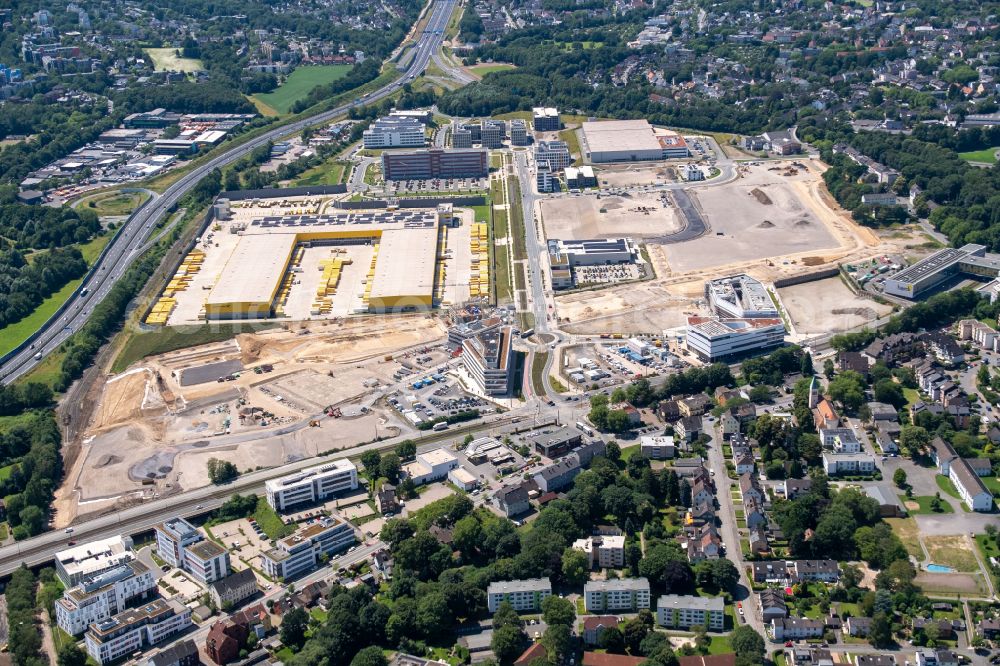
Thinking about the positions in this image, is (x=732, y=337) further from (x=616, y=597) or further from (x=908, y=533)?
(x=616, y=597)

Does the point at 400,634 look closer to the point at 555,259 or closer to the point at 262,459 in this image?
the point at 262,459

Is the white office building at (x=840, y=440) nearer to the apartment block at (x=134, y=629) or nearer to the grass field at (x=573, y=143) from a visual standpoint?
the apartment block at (x=134, y=629)

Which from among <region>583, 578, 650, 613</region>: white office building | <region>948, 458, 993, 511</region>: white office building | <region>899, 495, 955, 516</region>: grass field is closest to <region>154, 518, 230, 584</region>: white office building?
<region>583, 578, 650, 613</region>: white office building

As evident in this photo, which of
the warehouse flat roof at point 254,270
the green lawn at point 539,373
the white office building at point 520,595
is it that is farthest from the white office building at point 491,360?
the white office building at point 520,595

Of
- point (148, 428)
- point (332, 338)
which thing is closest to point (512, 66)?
point (332, 338)

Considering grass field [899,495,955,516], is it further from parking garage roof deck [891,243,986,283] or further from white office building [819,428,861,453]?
parking garage roof deck [891,243,986,283]
